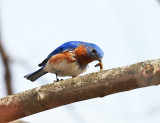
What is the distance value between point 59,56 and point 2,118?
→ 10.7 feet

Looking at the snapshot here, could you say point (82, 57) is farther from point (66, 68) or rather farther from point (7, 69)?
point (7, 69)

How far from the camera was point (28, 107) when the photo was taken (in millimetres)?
3201

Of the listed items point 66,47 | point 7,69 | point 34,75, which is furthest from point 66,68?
point 7,69

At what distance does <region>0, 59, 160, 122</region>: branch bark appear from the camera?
2791 mm

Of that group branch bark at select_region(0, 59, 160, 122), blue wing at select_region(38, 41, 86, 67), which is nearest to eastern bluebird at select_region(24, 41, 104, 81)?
→ blue wing at select_region(38, 41, 86, 67)

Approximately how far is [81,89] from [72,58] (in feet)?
10.9

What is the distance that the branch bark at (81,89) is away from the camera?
2791mm

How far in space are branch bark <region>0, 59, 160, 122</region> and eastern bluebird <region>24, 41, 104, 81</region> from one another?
2.95 meters

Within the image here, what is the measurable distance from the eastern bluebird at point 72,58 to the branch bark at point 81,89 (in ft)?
9.67

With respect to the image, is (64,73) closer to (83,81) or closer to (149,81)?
(83,81)

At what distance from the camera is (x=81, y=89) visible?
3.01m

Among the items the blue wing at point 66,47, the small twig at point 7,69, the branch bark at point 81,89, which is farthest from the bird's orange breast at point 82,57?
the small twig at point 7,69

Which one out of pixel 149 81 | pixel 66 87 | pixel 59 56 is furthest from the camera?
pixel 59 56

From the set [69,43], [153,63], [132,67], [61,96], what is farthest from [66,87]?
[69,43]
